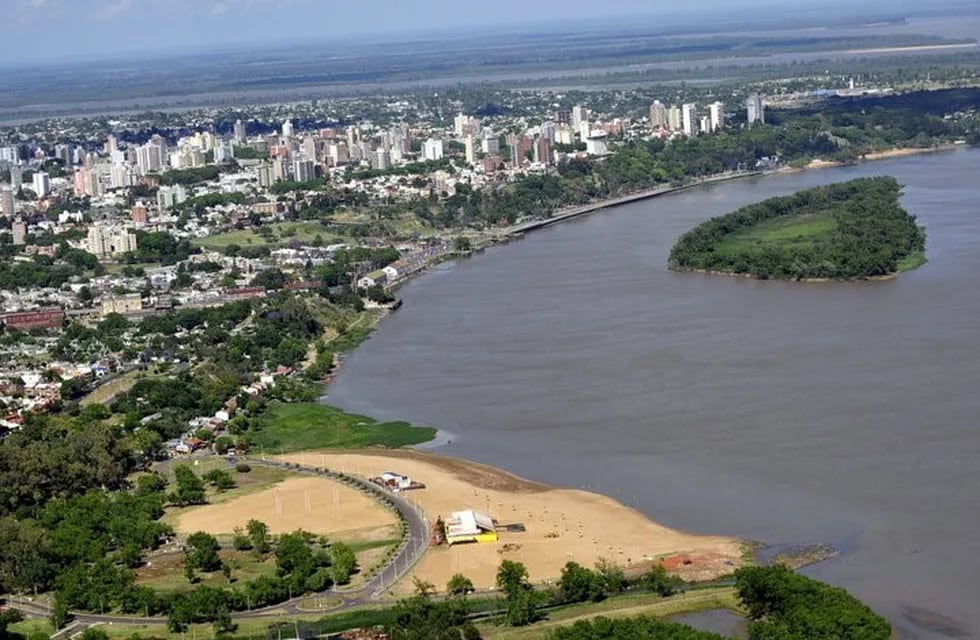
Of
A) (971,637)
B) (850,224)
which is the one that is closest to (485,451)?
(971,637)

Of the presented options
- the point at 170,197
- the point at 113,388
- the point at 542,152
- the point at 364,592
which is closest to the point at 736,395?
the point at 364,592

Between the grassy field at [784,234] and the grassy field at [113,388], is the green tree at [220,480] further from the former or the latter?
the grassy field at [784,234]

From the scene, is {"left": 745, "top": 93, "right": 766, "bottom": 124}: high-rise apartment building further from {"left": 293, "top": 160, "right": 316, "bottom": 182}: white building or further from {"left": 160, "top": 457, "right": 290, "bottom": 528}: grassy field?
{"left": 160, "top": 457, "right": 290, "bottom": 528}: grassy field

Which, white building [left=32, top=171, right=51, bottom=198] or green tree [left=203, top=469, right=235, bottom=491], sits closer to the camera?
green tree [left=203, top=469, right=235, bottom=491]

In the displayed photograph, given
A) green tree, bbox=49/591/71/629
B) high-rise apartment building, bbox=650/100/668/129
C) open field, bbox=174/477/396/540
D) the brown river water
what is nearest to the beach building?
open field, bbox=174/477/396/540

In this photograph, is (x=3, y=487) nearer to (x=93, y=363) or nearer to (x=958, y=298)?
(x=93, y=363)

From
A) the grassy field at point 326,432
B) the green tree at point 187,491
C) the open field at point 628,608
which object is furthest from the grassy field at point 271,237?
the open field at point 628,608
